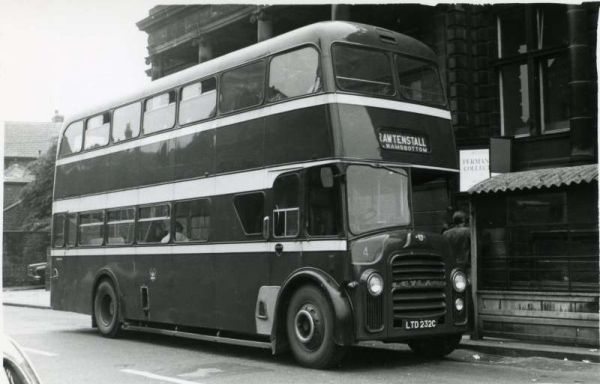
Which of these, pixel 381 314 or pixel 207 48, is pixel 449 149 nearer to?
pixel 381 314

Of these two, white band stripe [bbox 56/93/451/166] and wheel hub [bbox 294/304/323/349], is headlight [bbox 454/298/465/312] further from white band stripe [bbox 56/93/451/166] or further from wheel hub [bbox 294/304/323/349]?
white band stripe [bbox 56/93/451/166]

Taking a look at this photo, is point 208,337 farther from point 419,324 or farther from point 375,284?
point 419,324

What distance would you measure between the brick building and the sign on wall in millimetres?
222

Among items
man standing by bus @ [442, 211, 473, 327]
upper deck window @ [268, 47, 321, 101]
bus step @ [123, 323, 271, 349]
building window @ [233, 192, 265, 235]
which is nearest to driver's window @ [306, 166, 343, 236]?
building window @ [233, 192, 265, 235]

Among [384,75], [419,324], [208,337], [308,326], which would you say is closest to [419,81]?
[384,75]

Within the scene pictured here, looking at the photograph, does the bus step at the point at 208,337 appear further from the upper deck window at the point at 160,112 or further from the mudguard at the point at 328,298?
the upper deck window at the point at 160,112

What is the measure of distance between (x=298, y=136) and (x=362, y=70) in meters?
1.20

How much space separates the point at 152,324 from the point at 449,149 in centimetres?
656

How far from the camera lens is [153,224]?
496 inches

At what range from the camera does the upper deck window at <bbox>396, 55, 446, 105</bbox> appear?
1007cm

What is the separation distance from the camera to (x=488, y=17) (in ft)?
53.9

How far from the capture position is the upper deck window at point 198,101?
11.3 metres

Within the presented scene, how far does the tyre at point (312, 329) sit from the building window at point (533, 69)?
8.05 meters

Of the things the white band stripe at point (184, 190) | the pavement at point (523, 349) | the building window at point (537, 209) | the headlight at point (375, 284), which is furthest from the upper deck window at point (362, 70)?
the pavement at point (523, 349)
